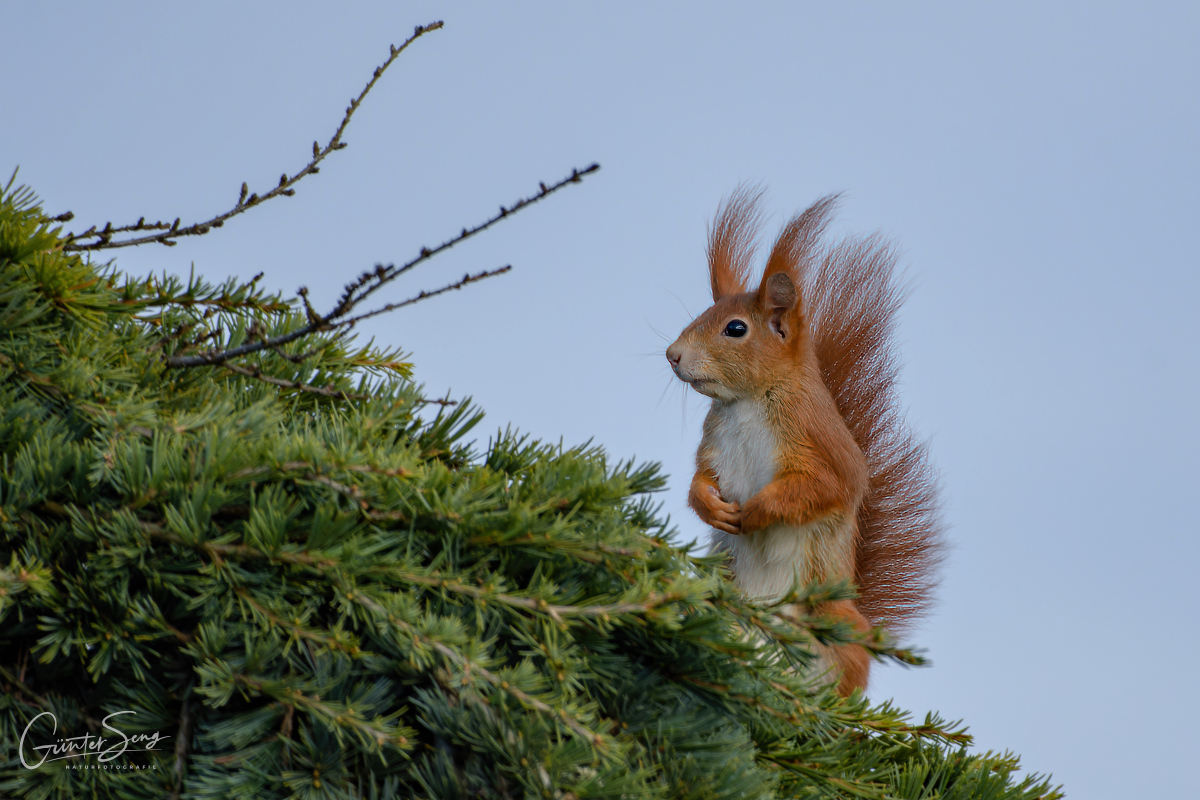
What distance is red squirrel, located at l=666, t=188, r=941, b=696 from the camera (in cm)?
130

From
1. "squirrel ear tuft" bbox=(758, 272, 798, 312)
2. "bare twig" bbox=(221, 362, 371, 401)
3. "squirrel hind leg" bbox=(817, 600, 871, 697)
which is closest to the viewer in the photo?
"bare twig" bbox=(221, 362, 371, 401)

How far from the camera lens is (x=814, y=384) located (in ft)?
4.55

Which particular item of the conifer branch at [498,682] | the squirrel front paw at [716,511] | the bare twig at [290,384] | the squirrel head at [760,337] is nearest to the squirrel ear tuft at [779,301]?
the squirrel head at [760,337]

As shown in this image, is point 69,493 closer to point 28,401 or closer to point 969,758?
point 28,401

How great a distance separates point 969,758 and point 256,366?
0.72m

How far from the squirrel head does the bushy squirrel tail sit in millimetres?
66

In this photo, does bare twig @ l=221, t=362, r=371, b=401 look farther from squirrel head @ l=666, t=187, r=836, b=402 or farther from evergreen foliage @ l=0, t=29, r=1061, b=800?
Answer: squirrel head @ l=666, t=187, r=836, b=402

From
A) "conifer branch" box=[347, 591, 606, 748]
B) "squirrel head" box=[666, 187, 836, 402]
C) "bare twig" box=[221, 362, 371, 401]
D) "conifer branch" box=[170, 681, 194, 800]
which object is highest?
"squirrel head" box=[666, 187, 836, 402]

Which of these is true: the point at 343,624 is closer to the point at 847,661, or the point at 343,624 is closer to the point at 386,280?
the point at 386,280

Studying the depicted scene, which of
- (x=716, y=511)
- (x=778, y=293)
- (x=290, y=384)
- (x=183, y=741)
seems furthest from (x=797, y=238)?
(x=183, y=741)

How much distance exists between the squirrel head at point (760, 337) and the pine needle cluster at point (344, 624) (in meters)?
0.68

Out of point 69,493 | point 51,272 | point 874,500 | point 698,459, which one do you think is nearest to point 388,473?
point 69,493

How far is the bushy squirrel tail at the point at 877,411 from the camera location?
1.43 m

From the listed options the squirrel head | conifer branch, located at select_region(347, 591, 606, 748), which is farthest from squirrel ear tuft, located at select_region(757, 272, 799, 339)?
conifer branch, located at select_region(347, 591, 606, 748)
